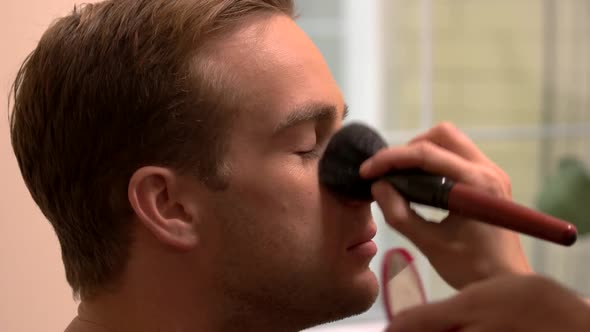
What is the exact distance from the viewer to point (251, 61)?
84 cm

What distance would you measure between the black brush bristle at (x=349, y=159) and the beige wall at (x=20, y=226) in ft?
1.56

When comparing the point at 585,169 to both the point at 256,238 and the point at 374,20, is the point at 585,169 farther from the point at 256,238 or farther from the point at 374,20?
the point at 256,238

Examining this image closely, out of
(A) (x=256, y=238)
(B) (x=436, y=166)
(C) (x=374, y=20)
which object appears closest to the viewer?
(B) (x=436, y=166)

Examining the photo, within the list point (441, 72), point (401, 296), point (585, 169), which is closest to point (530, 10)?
point (441, 72)

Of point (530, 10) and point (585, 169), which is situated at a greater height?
point (530, 10)

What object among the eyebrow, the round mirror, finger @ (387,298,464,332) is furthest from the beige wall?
finger @ (387,298,464,332)

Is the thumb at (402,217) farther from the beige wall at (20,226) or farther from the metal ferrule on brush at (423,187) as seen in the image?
the beige wall at (20,226)

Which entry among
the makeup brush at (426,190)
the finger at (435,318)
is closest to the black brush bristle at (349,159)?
the makeup brush at (426,190)

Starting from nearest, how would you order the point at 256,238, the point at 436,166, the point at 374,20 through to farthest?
the point at 436,166 → the point at 256,238 → the point at 374,20

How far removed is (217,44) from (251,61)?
42mm

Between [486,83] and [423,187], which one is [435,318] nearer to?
[423,187]

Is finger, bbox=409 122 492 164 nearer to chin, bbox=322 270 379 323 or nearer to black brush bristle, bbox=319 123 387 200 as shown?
black brush bristle, bbox=319 123 387 200

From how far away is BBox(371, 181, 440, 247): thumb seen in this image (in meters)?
0.66

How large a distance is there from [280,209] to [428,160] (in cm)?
21
